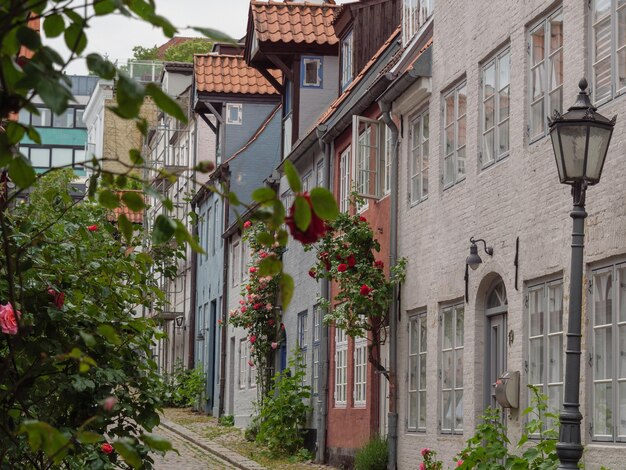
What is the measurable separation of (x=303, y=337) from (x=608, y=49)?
13.6 m

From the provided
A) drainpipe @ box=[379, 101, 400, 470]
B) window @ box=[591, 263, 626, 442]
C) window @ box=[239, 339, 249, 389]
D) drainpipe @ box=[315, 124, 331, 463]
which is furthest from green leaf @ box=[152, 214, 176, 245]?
window @ box=[239, 339, 249, 389]

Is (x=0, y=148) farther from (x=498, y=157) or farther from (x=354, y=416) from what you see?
(x=354, y=416)

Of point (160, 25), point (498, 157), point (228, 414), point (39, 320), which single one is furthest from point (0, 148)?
point (228, 414)

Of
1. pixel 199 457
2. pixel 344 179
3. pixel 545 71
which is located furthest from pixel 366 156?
pixel 545 71

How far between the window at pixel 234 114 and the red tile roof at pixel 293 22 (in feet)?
27.7

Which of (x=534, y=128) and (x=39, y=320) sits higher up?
(x=534, y=128)

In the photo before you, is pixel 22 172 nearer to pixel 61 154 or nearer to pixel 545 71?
pixel 545 71

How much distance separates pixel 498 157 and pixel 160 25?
1101 centimetres

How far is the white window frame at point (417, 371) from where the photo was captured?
641 inches

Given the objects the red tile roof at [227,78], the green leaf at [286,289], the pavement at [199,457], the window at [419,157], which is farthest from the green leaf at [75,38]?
the red tile roof at [227,78]

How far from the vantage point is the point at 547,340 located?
12.2 metres

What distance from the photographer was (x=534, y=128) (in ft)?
41.6

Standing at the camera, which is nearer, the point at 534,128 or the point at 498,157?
the point at 534,128

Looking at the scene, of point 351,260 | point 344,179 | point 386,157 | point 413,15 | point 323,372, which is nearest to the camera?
point 351,260
